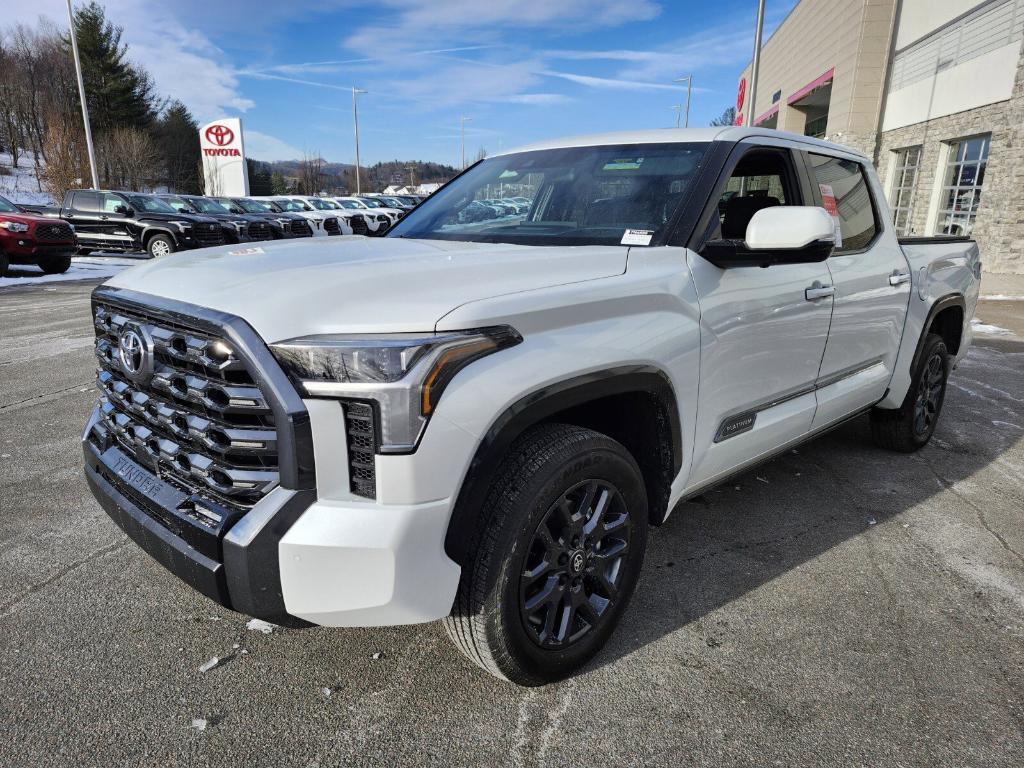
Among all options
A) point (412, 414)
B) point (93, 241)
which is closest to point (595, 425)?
point (412, 414)

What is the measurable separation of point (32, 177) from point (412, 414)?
6735 cm

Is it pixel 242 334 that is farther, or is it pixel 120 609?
pixel 120 609

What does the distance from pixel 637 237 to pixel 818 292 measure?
99 centimetres

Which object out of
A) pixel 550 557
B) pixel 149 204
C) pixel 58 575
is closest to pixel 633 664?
pixel 550 557

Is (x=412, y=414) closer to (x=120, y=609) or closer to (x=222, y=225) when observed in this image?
(x=120, y=609)

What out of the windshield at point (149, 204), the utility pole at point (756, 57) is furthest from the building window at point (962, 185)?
the windshield at point (149, 204)

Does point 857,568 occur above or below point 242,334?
below

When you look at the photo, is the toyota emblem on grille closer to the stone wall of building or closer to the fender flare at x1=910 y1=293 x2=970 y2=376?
the fender flare at x1=910 y1=293 x2=970 y2=376

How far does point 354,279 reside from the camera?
6.44 ft

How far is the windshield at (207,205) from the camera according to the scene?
20964 mm

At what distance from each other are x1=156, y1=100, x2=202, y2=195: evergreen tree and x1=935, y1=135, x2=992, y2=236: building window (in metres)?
53.9

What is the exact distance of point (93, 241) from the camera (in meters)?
18.2

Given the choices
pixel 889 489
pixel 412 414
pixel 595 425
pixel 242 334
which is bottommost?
pixel 889 489

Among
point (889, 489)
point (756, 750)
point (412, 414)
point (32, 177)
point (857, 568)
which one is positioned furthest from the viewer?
point (32, 177)
